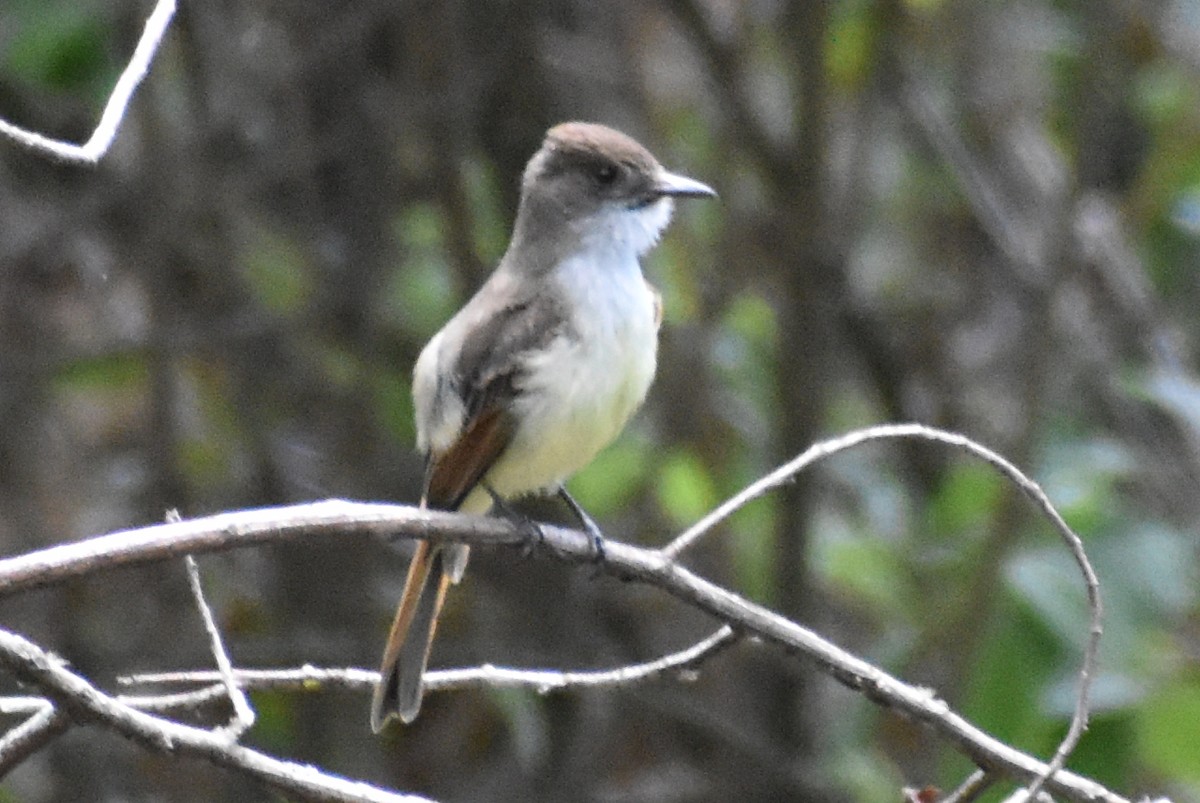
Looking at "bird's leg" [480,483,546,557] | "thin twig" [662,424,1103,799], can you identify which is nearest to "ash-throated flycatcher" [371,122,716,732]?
"bird's leg" [480,483,546,557]

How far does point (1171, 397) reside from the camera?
186 inches

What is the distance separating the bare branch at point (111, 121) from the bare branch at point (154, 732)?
0.56m

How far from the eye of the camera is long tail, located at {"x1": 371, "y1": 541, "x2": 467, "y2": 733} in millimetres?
3592

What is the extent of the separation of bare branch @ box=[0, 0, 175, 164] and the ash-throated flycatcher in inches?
52.4

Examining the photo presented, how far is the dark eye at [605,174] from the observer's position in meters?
4.19

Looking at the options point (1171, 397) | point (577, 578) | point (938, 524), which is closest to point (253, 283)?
point (577, 578)

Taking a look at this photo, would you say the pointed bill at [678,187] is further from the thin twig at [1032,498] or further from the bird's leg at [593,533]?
the thin twig at [1032,498]

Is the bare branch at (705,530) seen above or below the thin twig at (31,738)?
above

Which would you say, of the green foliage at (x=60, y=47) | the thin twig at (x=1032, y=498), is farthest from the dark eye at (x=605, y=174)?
the green foliage at (x=60, y=47)

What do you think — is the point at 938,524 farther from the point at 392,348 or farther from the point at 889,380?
the point at 392,348

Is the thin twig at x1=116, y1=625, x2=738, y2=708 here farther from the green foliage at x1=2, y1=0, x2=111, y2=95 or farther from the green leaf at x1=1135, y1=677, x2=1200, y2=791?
the green foliage at x1=2, y1=0, x2=111, y2=95

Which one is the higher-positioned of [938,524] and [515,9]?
[515,9]

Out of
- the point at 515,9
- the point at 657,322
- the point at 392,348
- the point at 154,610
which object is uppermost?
the point at 515,9

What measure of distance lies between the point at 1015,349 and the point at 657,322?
303 cm
